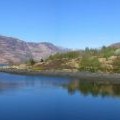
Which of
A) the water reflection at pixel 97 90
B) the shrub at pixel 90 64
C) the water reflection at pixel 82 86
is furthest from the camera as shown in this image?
the shrub at pixel 90 64

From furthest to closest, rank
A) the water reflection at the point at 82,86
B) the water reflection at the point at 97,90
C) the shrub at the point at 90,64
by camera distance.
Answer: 1. the shrub at the point at 90,64
2. the water reflection at the point at 82,86
3. the water reflection at the point at 97,90

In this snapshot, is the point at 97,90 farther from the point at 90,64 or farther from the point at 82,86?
the point at 90,64

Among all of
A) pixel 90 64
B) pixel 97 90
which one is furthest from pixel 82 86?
pixel 90 64

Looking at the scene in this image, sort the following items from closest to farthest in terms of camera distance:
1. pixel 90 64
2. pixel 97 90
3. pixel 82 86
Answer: pixel 97 90, pixel 82 86, pixel 90 64

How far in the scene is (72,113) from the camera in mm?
48094

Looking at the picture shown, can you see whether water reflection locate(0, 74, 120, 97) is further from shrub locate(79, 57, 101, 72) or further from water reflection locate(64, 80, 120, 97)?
shrub locate(79, 57, 101, 72)

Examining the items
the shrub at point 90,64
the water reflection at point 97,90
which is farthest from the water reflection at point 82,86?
the shrub at point 90,64

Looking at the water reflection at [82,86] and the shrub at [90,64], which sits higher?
the shrub at [90,64]

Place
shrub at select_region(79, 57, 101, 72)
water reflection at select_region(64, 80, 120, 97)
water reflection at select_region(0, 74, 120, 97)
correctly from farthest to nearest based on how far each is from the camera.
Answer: shrub at select_region(79, 57, 101, 72), water reflection at select_region(0, 74, 120, 97), water reflection at select_region(64, 80, 120, 97)

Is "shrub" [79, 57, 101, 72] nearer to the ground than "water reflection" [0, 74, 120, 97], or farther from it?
farther from it

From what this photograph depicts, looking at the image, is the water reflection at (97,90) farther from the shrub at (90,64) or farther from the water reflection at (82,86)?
the shrub at (90,64)

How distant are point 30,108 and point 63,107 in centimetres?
565

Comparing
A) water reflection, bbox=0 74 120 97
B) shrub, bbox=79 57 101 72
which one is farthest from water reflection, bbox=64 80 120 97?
shrub, bbox=79 57 101 72

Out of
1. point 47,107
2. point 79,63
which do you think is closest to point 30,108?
point 47,107
